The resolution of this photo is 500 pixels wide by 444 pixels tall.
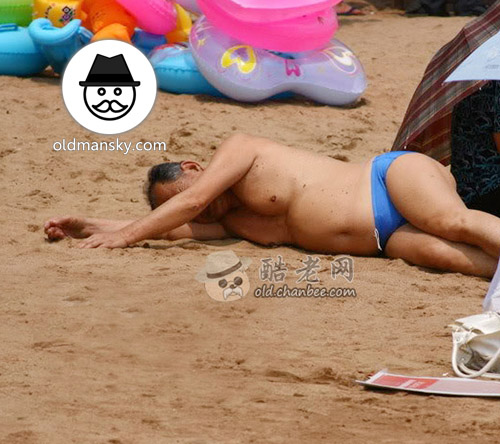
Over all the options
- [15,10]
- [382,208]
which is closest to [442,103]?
[382,208]

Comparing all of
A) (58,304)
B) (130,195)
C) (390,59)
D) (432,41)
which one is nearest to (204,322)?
(58,304)

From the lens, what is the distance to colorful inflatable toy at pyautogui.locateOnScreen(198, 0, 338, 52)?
24.0ft

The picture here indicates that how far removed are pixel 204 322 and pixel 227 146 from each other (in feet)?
3.83

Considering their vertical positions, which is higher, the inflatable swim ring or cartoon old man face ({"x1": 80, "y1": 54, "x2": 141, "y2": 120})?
the inflatable swim ring

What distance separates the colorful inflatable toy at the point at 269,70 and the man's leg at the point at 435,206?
9.48 ft

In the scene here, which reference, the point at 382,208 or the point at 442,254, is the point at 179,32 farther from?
the point at 442,254

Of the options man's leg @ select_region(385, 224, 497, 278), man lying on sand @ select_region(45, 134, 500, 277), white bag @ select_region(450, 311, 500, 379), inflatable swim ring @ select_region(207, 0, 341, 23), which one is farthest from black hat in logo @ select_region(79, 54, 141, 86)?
white bag @ select_region(450, 311, 500, 379)

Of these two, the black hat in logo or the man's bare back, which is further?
the black hat in logo

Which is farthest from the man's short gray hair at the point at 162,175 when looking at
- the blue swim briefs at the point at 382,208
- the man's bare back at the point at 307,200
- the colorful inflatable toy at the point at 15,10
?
the colorful inflatable toy at the point at 15,10

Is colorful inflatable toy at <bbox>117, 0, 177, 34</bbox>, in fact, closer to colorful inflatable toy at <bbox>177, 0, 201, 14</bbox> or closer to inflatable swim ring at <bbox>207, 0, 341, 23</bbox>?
colorful inflatable toy at <bbox>177, 0, 201, 14</bbox>

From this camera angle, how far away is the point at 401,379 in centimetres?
324

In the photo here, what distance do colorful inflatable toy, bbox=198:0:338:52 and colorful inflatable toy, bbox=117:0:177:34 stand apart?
A: 1.50ft

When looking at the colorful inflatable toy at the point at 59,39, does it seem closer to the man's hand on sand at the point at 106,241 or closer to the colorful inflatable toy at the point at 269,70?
the colorful inflatable toy at the point at 269,70

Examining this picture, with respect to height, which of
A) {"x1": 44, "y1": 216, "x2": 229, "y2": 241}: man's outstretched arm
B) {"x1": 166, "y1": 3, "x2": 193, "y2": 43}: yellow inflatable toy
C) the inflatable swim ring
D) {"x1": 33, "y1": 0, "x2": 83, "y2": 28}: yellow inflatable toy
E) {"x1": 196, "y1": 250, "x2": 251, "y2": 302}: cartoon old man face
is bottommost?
{"x1": 44, "y1": 216, "x2": 229, "y2": 241}: man's outstretched arm
